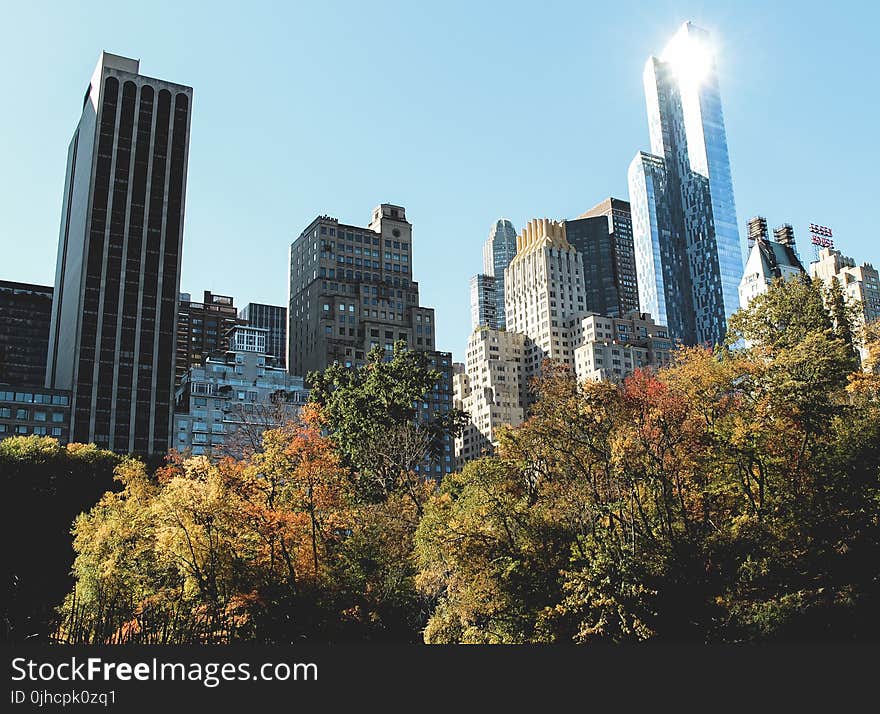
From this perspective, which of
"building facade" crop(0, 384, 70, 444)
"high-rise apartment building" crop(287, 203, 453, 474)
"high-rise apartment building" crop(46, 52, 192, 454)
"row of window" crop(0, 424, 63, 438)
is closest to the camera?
"row of window" crop(0, 424, 63, 438)

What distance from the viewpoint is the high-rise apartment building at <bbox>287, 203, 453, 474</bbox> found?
172000mm

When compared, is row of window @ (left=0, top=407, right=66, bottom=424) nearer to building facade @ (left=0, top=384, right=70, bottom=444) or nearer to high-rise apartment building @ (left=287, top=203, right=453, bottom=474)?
building facade @ (left=0, top=384, right=70, bottom=444)

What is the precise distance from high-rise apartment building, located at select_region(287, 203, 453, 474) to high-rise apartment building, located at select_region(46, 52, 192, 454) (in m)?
31.2

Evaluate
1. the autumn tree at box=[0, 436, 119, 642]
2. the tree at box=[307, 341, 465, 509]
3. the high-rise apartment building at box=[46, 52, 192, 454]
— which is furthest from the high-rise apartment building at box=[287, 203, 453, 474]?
the tree at box=[307, 341, 465, 509]

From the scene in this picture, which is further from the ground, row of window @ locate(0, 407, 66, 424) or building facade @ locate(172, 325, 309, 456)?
building facade @ locate(172, 325, 309, 456)

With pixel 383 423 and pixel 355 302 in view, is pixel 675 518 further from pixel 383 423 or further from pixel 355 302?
pixel 355 302

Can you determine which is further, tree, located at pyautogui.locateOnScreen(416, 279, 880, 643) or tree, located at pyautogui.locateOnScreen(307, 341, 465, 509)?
tree, located at pyautogui.locateOnScreen(307, 341, 465, 509)

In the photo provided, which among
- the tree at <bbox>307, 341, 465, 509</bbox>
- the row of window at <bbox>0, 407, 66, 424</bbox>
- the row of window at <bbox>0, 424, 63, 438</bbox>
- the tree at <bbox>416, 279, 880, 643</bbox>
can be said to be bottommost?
the tree at <bbox>416, 279, 880, 643</bbox>

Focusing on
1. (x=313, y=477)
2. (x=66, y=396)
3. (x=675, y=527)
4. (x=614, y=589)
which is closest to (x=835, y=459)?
(x=675, y=527)

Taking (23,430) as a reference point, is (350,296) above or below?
above

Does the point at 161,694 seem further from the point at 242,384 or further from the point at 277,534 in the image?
the point at 242,384

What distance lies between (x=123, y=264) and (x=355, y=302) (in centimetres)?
4590

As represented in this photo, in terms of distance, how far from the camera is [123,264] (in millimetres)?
149625

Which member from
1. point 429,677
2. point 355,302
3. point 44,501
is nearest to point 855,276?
point 355,302
